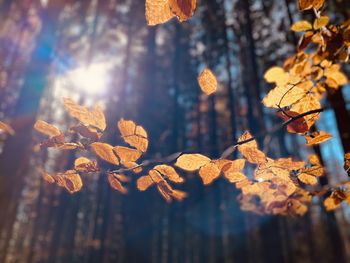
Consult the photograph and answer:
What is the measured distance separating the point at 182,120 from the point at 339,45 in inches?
540

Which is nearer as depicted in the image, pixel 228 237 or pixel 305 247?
pixel 228 237

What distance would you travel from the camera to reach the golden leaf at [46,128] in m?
0.81

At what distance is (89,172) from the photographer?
905 mm

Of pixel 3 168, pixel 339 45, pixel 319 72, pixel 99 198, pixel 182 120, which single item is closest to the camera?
pixel 339 45

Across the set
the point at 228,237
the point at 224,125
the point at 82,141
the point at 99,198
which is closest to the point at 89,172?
the point at 82,141

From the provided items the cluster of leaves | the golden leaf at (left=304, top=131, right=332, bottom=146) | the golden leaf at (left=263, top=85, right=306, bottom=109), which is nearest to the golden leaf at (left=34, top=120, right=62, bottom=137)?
the cluster of leaves

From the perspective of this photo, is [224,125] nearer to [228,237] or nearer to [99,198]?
[99,198]

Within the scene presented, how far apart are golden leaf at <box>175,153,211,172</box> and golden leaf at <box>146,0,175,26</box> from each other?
0.38 m

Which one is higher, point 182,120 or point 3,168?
point 182,120

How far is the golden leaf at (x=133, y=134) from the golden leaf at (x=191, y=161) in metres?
0.11

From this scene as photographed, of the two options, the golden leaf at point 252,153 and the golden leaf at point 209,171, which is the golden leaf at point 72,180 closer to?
the golden leaf at point 209,171

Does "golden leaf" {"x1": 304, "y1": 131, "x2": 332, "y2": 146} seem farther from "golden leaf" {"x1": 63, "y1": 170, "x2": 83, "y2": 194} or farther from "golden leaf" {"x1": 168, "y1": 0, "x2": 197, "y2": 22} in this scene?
"golden leaf" {"x1": 63, "y1": 170, "x2": 83, "y2": 194}

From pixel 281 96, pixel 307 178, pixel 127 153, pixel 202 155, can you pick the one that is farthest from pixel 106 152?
pixel 307 178

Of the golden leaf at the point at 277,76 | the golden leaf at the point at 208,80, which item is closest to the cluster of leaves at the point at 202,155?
the golden leaf at the point at 208,80
